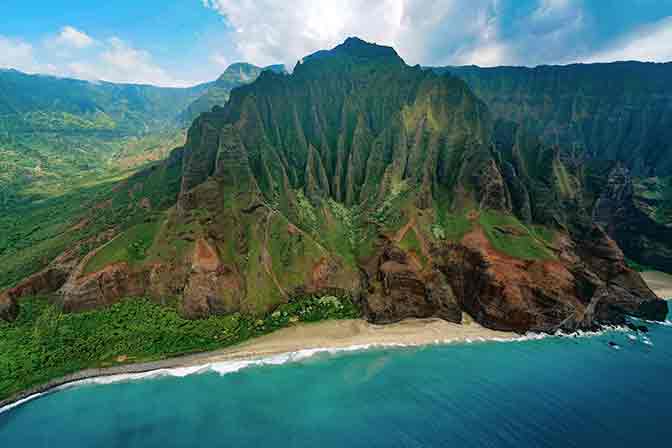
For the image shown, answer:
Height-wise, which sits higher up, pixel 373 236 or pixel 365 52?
pixel 365 52

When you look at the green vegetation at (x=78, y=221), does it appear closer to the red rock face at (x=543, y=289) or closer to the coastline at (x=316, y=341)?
the coastline at (x=316, y=341)

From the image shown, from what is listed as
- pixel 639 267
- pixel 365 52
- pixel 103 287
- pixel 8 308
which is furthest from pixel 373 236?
pixel 365 52

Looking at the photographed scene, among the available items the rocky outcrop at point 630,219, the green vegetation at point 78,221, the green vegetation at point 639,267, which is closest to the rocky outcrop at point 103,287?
the green vegetation at point 78,221

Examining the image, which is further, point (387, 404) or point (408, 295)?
point (408, 295)

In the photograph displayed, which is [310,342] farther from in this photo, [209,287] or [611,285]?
[611,285]

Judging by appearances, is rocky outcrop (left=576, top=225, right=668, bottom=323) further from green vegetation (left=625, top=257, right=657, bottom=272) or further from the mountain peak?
the mountain peak

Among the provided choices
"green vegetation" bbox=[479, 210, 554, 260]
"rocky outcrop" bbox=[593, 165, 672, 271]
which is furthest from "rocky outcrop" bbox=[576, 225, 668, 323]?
"rocky outcrop" bbox=[593, 165, 672, 271]
